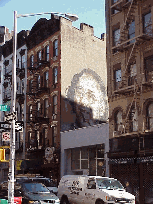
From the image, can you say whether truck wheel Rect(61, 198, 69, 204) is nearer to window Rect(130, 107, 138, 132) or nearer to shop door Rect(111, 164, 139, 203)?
shop door Rect(111, 164, 139, 203)

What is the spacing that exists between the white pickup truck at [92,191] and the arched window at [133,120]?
8.06m

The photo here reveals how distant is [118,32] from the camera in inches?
1250

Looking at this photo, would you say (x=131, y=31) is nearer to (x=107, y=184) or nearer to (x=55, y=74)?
(x=55, y=74)

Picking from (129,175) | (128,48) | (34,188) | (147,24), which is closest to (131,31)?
(128,48)

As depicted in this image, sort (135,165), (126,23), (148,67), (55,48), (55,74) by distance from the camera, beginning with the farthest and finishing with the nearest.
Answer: (55,48) → (55,74) → (126,23) → (148,67) → (135,165)

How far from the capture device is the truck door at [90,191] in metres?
19.5

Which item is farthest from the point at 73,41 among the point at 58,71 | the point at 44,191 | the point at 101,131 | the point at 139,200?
the point at 44,191

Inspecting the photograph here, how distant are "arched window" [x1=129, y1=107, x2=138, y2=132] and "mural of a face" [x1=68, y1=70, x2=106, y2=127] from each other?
12395 mm

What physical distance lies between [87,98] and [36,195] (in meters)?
24.0

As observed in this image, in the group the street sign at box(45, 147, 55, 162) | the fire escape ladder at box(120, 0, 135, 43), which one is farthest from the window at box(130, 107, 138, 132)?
the street sign at box(45, 147, 55, 162)

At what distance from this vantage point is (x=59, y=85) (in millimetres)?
39344

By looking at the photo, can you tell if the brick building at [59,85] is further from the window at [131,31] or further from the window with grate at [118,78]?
the window at [131,31]

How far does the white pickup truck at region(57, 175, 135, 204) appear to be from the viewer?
1872 cm

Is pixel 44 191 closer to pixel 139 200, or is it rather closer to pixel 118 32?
pixel 139 200
